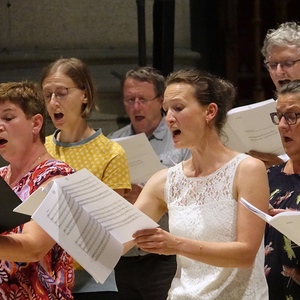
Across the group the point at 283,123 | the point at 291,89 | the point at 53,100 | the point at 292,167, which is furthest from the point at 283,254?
the point at 53,100

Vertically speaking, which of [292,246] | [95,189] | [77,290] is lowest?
[77,290]

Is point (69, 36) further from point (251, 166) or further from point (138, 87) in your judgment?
point (251, 166)

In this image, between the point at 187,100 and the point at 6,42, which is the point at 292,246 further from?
the point at 6,42

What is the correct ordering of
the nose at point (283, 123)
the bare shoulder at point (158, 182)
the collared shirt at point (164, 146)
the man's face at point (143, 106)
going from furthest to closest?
the man's face at point (143, 106)
the collared shirt at point (164, 146)
the nose at point (283, 123)
the bare shoulder at point (158, 182)

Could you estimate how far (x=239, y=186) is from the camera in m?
2.52

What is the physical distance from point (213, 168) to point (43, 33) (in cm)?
237

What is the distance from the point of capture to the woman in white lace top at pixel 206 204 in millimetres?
2422

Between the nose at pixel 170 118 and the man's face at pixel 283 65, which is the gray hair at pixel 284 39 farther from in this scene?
the nose at pixel 170 118

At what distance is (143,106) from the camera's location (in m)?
3.88

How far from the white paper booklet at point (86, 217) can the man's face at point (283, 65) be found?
49.0 inches

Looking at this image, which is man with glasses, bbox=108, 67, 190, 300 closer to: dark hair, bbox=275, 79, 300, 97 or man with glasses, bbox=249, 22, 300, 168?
man with glasses, bbox=249, 22, 300, 168

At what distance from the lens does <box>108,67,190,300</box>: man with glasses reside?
11.8 feet

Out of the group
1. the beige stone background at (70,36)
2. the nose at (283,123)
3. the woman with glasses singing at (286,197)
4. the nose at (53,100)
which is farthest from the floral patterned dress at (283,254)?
the beige stone background at (70,36)

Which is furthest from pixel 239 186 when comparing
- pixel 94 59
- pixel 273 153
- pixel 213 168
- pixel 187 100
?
pixel 94 59
